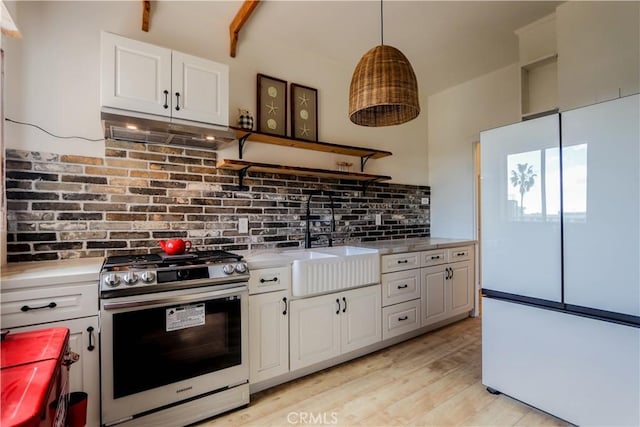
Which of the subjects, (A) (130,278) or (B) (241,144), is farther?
(B) (241,144)

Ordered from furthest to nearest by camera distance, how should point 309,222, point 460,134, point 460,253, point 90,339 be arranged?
point 460,134
point 460,253
point 309,222
point 90,339

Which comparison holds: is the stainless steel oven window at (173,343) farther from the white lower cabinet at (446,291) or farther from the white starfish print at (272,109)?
the white lower cabinet at (446,291)

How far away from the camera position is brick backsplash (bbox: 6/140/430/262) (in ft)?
6.63

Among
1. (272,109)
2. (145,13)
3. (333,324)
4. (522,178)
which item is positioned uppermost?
(145,13)

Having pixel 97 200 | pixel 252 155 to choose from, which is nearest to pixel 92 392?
pixel 97 200

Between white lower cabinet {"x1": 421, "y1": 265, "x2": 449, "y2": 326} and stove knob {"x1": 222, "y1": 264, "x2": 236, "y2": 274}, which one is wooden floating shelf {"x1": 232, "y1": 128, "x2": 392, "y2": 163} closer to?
stove knob {"x1": 222, "y1": 264, "x2": 236, "y2": 274}

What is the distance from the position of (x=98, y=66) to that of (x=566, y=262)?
3.24m

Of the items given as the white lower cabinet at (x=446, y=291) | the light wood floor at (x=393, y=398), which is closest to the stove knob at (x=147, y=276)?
the light wood floor at (x=393, y=398)

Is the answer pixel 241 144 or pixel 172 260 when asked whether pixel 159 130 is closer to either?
pixel 241 144

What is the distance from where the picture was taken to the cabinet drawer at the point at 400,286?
9.43ft

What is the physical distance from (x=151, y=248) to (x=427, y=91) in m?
3.67

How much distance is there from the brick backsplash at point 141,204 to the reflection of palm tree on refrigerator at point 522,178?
170 centimetres

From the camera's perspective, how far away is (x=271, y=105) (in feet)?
9.71

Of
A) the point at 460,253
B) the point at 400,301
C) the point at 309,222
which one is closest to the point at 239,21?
the point at 309,222
